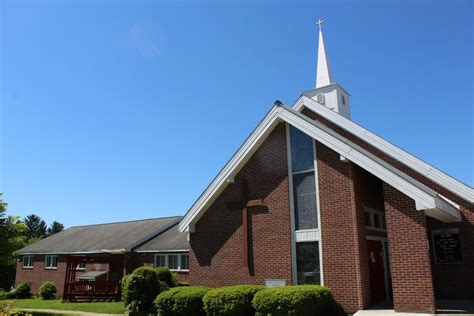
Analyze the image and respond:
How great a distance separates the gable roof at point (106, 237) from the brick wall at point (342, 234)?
2057cm

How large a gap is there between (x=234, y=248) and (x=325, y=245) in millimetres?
3855

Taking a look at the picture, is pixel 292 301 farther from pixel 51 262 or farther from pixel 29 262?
pixel 29 262

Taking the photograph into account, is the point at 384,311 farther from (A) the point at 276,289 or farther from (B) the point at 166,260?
(B) the point at 166,260

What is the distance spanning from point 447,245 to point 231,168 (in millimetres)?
8777

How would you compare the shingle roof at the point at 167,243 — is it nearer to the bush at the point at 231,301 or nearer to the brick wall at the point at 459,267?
the bush at the point at 231,301

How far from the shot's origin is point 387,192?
1309 cm

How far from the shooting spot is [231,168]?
1692 centimetres

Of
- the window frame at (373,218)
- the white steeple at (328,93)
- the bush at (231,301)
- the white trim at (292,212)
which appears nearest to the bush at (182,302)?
the bush at (231,301)

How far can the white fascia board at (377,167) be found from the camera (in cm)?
1218

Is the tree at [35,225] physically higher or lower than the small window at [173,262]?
higher

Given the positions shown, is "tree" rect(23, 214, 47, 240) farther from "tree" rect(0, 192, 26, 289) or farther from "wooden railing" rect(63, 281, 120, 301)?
"tree" rect(0, 192, 26, 289)

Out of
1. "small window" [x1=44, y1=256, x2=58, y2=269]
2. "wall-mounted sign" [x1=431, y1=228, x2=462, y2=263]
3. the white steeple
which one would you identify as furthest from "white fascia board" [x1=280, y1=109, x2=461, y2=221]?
"small window" [x1=44, y1=256, x2=58, y2=269]

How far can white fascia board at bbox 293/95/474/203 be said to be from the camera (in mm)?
15656

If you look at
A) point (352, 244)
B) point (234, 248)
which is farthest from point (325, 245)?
point (234, 248)
